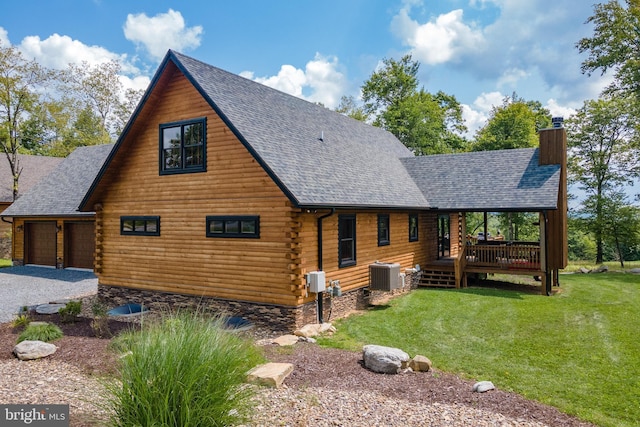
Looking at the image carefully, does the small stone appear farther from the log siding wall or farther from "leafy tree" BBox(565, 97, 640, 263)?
"leafy tree" BBox(565, 97, 640, 263)

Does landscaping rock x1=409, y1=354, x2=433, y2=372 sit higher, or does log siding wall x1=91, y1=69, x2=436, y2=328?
log siding wall x1=91, y1=69, x2=436, y2=328

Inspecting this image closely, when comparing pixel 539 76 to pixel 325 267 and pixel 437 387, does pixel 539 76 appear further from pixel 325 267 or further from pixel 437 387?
pixel 437 387

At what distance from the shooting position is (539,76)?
2012cm

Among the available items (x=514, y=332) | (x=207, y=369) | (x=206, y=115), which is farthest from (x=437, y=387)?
(x=206, y=115)

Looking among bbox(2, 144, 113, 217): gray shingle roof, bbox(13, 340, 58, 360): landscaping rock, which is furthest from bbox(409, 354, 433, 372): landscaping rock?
bbox(2, 144, 113, 217): gray shingle roof

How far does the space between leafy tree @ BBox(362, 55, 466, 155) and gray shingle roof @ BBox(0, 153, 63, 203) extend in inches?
1039

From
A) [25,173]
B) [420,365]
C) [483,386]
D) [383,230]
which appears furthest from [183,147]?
[25,173]

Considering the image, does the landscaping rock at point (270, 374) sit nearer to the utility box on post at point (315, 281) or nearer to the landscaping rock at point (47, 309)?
the utility box on post at point (315, 281)

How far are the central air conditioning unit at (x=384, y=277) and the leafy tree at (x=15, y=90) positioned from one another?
2418cm

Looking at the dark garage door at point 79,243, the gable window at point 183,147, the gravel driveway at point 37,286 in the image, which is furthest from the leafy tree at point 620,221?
the dark garage door at point 79,243

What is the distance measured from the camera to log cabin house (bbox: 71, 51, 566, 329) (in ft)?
33.0

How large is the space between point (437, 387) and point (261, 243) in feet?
17.8

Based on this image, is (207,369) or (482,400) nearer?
(207,369)

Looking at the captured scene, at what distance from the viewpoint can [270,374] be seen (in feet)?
19.3
